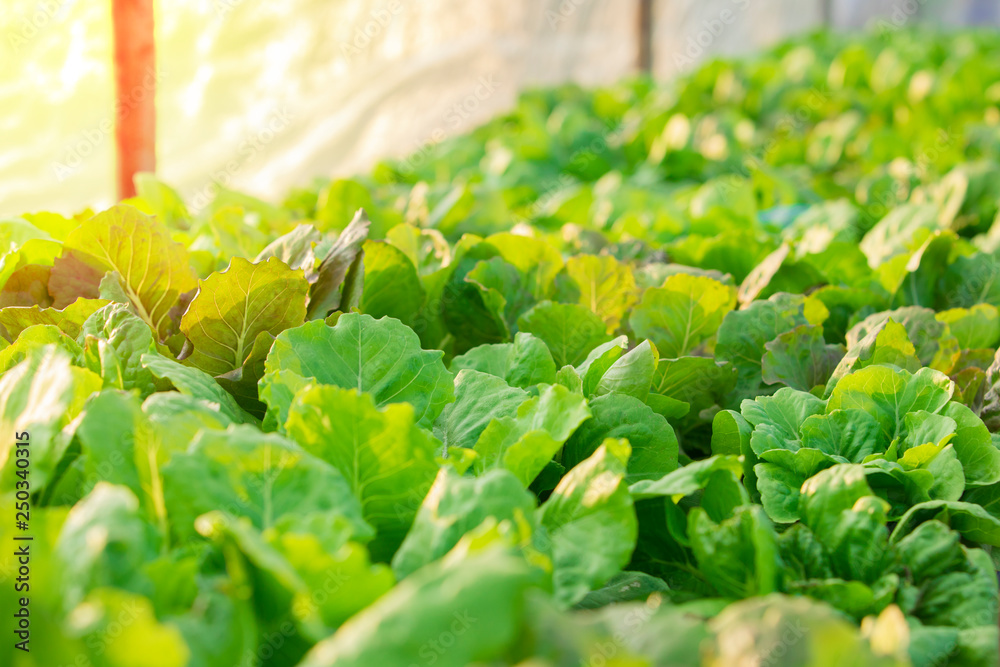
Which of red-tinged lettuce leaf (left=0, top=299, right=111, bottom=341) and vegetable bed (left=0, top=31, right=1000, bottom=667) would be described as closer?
vegetable bed (left=0, top=31, right=1000, bottom=667)

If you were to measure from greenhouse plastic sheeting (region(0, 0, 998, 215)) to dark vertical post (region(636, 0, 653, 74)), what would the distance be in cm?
8

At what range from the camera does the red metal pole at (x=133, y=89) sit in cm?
242

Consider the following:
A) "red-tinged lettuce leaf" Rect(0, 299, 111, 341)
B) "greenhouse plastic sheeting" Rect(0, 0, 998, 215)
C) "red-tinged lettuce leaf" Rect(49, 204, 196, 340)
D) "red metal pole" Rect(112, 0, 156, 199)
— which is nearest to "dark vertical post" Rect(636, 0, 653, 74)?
"greenhouse plastic sheeting" Rect(0, 0, 998, 215)

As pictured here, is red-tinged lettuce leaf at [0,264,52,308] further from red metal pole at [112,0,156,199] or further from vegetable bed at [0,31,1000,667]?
red metal pole at [112,0,156,199]

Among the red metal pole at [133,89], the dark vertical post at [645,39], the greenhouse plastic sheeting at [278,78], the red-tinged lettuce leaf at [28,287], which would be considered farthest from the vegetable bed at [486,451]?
the dark vertical post at [645,39]

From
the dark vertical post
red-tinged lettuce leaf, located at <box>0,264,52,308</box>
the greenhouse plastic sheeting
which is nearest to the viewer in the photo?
red-tinged lettuce leaf, located at <box>0,264,52,308</box>

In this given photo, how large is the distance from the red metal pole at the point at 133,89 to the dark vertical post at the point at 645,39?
5002mm

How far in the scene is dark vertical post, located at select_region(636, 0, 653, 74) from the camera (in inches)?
268

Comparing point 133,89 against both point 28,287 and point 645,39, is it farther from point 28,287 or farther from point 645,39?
point 645,39

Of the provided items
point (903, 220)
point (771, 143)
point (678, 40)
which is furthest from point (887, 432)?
point (678, 40)

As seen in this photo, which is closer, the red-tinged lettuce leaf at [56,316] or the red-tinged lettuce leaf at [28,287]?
the red-tinged lettuce leaf at [56,316]

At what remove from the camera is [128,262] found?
3.57 feet

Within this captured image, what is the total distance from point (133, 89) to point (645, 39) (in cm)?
533

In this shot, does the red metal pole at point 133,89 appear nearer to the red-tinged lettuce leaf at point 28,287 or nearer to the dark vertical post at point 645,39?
the red-tinged lettuce leaf at point 28,287
